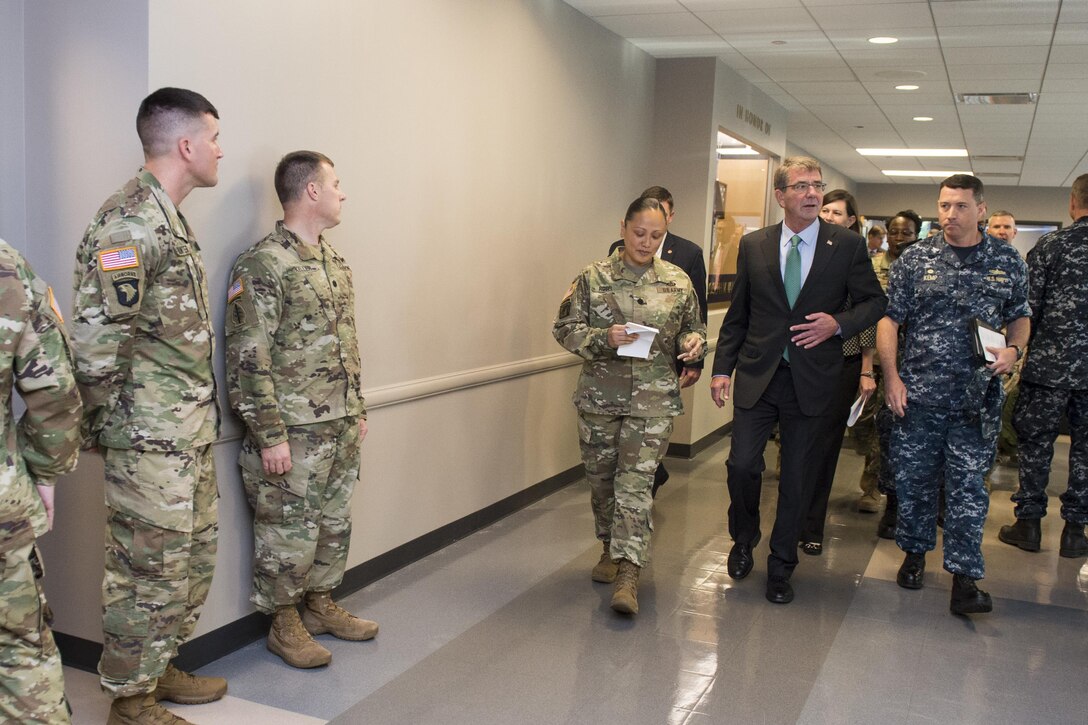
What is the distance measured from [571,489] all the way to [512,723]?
3.13 m

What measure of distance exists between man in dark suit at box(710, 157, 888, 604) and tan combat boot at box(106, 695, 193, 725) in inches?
94.3

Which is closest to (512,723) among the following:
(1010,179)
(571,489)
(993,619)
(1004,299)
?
(993,619)

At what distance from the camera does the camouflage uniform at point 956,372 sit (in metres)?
4.02

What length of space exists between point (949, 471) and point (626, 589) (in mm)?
1441

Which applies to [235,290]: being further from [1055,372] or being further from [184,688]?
[1055,372]

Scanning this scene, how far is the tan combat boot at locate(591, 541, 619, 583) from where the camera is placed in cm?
432

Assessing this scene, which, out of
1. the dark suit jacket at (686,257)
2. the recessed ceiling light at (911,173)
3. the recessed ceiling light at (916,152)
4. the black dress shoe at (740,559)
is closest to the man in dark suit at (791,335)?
the black dress shoe at (740,559)

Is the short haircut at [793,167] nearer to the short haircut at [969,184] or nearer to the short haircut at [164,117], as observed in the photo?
the short haircut at [969,184]

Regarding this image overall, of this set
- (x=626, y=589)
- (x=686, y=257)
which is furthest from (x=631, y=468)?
(x=686, y=257)

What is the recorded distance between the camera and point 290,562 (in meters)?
3.31

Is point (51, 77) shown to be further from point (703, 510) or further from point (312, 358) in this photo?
point (703, 510)

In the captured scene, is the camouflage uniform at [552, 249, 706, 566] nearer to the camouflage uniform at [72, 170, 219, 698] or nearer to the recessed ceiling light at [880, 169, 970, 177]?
the camouflage uniform at [72, 170, 219, 698]

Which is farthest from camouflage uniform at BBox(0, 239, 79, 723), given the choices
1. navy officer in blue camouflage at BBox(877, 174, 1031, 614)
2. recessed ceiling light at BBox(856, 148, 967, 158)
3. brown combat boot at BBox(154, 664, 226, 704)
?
recessed ceiling light at BBox(856, 148, 967, 158)

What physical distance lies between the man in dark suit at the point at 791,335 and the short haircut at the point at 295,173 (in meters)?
1.87
